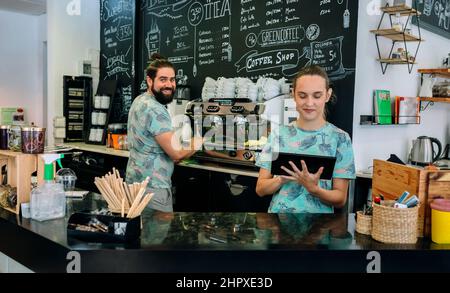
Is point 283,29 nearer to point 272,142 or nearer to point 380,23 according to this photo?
point 380,23

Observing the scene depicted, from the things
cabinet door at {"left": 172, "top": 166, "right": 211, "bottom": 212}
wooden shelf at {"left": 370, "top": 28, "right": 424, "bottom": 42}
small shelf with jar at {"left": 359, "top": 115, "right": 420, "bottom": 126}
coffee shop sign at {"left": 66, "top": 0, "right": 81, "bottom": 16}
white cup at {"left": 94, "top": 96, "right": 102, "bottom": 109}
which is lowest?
cabinet door at {"left": 172, "top": 166, "right": 211, "bottom": 212}

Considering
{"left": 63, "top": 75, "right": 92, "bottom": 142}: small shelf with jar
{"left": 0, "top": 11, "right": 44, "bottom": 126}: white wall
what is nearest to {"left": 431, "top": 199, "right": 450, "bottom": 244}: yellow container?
{"left": 63, "top": 75, "right": 92, "bottom": 142}: small shelf with jar

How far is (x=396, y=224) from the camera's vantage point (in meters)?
1.44

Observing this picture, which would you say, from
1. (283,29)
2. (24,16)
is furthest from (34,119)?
(283,29)

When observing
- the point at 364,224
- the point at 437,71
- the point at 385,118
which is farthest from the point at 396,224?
the point at 437,71

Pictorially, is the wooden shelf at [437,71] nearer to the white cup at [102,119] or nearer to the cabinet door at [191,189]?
the cabinet door at [191,189]

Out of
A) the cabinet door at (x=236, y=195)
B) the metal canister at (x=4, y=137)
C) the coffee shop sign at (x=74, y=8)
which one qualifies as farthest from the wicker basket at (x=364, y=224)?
the coffee shop sign at (x=74, y=8)

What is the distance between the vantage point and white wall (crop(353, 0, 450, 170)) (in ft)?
11.6

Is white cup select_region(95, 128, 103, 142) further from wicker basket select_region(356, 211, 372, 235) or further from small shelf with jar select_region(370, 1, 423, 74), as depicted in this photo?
wicker basket select_region(356, 211, 372, 235)

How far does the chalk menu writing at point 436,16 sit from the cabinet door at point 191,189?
8.35 feet

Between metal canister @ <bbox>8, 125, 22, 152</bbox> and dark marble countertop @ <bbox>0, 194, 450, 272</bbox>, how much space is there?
0.44 metres

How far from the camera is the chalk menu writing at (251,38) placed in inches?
141

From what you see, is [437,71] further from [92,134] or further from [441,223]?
[92,134]

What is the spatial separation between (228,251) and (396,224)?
565 millimetres
